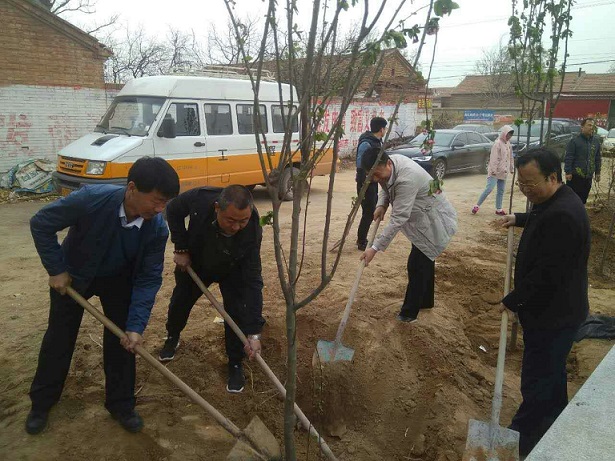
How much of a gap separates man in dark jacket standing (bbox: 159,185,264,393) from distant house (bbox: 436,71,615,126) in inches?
1140

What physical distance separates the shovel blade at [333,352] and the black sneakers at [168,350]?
1.09 meters

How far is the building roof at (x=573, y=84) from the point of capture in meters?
31.9

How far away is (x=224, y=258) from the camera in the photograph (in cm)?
279

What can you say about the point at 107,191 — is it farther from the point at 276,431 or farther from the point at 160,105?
the point at 160,105

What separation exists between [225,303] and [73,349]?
3.10 ft

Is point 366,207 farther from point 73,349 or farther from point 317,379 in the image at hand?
point 73,349

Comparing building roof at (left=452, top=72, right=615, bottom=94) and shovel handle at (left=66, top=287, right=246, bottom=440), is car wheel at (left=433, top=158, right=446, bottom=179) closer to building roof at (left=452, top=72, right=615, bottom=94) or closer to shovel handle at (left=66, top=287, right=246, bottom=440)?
shovel handle at (left=66, top=287, right=246, bottom=440)

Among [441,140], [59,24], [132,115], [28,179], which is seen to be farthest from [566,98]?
[28,179]

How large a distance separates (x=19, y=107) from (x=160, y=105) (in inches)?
176

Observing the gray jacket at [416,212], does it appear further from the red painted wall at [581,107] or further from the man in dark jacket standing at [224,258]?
the red painted wall at [581,107]

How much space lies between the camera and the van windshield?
285 inches

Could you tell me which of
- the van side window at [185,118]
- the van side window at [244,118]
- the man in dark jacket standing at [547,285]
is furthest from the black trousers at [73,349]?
the van side window at [244,118]

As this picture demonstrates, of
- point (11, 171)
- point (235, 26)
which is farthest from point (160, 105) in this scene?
point (235, 26)

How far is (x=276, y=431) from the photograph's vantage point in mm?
2975
